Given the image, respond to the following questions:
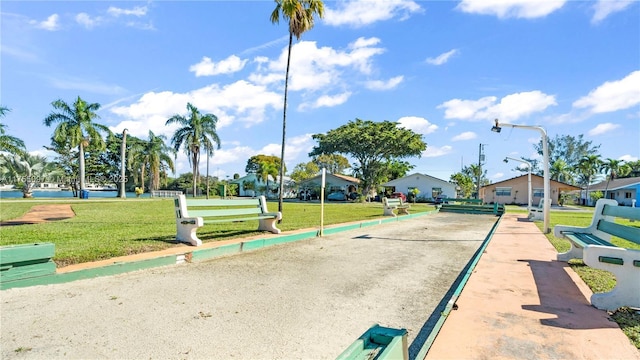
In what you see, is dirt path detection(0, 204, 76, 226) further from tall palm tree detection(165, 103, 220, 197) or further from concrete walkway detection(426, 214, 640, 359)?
tall palm tree detection(165, 103, 220, 197)

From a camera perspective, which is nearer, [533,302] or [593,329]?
[593,329]

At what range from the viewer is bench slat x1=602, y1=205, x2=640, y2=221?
416 centimetres

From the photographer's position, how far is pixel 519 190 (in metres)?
49.6

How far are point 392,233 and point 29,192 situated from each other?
42672 millimetres

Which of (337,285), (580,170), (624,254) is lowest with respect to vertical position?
(337,285)

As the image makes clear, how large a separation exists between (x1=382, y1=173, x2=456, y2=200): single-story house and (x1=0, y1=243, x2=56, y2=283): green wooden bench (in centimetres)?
4927

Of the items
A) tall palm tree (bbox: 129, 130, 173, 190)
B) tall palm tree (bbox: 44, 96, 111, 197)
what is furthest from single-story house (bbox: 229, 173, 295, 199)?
tall palm tree (bbox: 44, 96, 111, 197)

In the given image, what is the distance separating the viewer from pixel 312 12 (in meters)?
13.2

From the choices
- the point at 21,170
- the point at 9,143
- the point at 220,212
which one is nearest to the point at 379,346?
the point at 220,212

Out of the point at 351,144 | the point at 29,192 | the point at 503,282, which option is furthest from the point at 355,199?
the point at 503,282

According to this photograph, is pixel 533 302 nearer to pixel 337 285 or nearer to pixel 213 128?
pixel 337 285

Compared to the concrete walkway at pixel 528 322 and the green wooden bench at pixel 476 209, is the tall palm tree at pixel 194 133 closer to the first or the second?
the green wooden bench at pixel 476 209

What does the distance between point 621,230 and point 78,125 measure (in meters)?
42.3

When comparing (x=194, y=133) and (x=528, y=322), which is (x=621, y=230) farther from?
(x=194, y=133)
